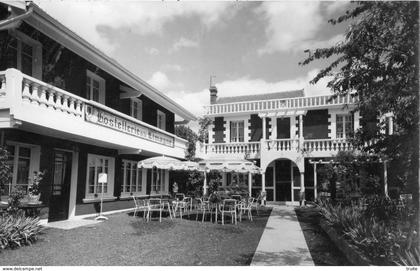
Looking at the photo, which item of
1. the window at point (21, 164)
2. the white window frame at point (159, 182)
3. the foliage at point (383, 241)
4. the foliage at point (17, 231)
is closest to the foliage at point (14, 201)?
the foliage at point (17, 231)

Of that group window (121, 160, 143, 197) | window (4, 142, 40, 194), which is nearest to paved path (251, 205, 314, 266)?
window (4, 142, 40, 194)

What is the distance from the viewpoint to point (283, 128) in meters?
24.6

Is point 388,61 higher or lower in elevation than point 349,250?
higher

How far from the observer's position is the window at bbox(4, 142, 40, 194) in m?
10.4

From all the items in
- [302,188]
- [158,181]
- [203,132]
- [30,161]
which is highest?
[203,132]

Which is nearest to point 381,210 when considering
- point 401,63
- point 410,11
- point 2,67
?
point 401,63

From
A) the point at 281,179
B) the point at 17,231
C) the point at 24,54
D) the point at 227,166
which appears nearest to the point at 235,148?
the point at 281,179

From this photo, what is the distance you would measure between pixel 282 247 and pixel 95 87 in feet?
33.7

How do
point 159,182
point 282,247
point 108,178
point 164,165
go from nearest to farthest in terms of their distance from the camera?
point 282,247 < point 164,165 < point 108,178 < point 159,182

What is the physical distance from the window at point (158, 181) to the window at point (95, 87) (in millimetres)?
6596

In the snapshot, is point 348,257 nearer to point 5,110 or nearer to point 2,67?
point 5,110

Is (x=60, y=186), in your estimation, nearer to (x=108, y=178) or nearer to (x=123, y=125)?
(x=108, y=178)

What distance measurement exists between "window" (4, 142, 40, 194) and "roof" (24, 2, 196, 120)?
11.6ft

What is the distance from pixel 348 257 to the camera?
24.0 feet
